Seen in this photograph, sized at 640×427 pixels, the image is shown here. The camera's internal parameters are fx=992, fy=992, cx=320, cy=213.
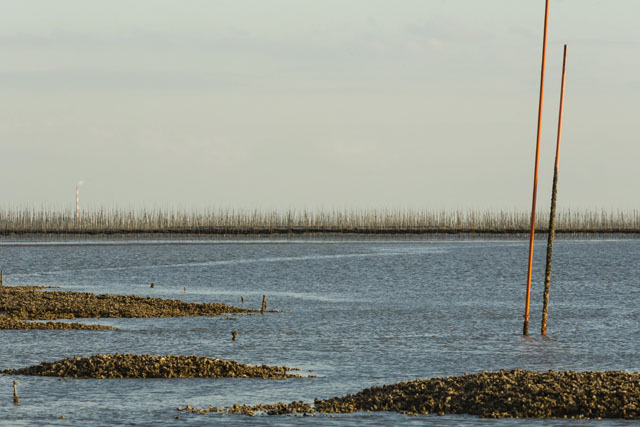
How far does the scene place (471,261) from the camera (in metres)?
118

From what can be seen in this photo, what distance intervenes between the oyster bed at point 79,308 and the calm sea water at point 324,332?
6.03 ft

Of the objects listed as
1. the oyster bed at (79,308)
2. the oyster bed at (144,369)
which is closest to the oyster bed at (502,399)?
the oyster bed at (144,369)

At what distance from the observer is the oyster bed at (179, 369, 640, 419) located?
78.6ft

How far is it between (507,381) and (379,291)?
4975cm

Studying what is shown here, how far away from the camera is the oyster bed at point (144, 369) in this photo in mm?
29922

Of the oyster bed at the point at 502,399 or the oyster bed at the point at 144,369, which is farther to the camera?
the oyster bed at the point at 144,369

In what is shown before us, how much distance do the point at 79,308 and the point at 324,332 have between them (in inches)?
525

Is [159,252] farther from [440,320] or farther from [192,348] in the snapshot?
[192,348]

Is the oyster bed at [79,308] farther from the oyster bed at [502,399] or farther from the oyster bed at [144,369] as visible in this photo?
the oyster bed at [502,399]

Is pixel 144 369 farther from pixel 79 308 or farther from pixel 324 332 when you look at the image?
pixel 79 308

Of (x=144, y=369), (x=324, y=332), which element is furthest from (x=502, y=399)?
(x=324, y=332)

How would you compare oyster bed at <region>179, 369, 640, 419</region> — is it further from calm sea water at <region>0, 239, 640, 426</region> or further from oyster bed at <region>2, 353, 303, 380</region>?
oyster bed at <region>2, 353, 303, 380</region>

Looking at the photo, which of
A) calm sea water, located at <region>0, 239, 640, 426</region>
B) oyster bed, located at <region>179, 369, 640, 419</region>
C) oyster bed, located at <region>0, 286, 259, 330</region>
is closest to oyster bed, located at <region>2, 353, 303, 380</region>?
calm sea water, located at <region>0, 239, 640, 426</region>

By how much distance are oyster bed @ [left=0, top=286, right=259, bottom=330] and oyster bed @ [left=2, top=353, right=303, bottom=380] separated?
12841 mm
